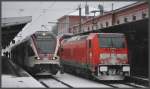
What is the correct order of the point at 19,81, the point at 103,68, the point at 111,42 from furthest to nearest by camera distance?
the point at 111,42, the point at 103,68, the point at 19,81

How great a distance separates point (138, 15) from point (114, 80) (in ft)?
86.1

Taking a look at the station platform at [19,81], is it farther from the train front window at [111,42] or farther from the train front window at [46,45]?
the train front window at [111,42]

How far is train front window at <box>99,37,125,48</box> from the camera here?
22.3 meters

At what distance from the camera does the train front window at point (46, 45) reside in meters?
24.8

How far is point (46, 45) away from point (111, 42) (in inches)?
176

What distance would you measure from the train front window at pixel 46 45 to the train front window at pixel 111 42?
3.81 metres

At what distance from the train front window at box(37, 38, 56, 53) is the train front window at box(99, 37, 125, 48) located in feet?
12.5

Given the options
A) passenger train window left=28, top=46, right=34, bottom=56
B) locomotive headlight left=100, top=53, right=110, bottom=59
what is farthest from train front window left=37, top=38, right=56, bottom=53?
locomotive headlight left=100, top=53, right=110, bottom=59

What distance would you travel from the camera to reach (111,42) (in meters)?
22.4

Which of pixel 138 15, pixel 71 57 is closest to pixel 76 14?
pixel 138 15

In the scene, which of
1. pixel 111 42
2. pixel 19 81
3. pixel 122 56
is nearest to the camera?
pixel 19 81

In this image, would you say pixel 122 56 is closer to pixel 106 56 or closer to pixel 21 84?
pixel 106 56

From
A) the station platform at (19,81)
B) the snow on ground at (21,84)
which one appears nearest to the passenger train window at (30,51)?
the station platform at (19,81)

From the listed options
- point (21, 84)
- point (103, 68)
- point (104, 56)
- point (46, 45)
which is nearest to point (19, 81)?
point (21, 84)
